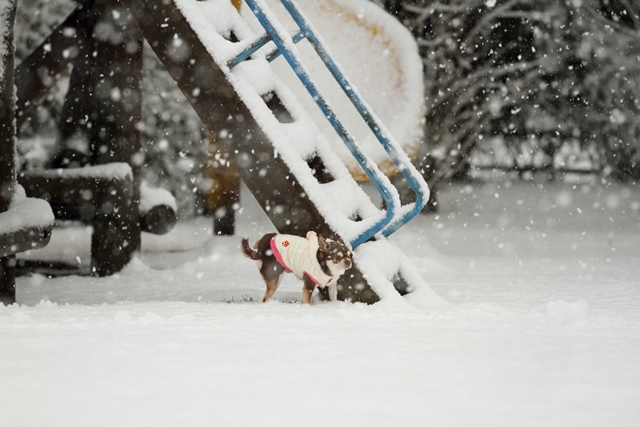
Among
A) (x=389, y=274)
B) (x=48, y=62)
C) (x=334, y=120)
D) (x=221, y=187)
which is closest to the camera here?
(x=334, y=120)

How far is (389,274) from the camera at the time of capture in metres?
4.24

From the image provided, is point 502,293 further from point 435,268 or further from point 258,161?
point 258,161

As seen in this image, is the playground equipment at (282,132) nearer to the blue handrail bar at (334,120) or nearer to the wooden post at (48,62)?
the blue handrail bar at (334,120)

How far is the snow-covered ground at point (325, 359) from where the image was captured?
199cm

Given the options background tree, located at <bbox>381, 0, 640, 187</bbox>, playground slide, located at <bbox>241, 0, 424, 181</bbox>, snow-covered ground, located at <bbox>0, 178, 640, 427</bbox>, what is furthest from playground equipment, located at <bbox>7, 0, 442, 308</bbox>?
background tree, located at <bbox>381, 0, 640, 187</bbox>

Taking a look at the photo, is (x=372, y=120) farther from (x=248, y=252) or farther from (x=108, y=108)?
(x=108, y=108)

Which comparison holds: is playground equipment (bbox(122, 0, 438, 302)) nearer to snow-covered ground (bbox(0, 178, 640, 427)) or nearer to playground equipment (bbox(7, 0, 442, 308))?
playground equipment (bbox(7, 0, 442, 308))

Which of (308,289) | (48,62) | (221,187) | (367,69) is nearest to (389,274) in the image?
(308,289)

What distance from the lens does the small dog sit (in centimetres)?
378

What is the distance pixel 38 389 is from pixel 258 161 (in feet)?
7.36

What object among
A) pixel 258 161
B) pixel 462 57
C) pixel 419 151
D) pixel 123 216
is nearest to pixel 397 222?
pixel 258 161

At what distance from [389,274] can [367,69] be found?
11.0ft

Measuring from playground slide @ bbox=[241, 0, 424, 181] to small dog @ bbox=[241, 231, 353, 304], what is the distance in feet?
9.73

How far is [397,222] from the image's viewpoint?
417 centimetres
